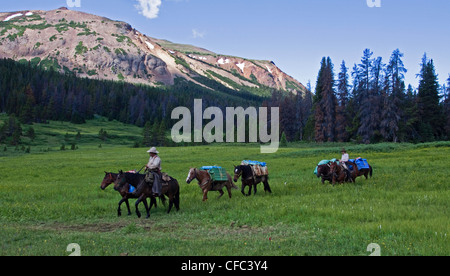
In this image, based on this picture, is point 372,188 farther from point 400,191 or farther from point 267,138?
point 267,138

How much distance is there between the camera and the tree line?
66.0 meters

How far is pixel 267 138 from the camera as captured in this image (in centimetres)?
10200

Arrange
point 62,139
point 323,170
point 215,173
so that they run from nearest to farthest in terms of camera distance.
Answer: point 215,173
point 323,170
point 62,139

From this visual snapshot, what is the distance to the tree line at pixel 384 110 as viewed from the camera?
66000 millimetres

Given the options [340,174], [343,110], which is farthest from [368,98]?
[340,174]

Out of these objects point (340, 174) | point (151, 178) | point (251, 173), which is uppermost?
point (151, 178)

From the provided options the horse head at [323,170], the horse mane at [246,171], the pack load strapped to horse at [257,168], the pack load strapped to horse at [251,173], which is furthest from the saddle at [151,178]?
the horse head at [323,170]

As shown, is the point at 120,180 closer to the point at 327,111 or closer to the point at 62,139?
the point at 327,111

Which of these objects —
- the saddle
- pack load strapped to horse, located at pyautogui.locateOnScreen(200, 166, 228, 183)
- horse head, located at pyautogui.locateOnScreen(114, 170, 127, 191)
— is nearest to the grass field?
pack load strapped to horse, located at pyautogui.locateOnScreen(200, 166, 228, 183)

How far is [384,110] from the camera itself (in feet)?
213

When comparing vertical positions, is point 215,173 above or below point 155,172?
below
